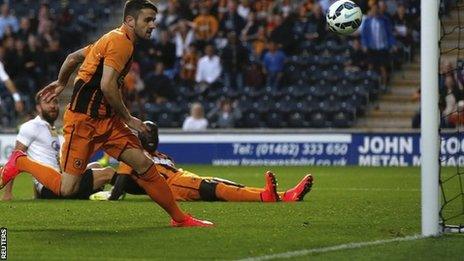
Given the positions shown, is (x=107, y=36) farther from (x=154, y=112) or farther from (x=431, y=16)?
(x=154, y=112)

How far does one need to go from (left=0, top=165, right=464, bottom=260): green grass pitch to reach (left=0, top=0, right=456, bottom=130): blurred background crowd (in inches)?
399

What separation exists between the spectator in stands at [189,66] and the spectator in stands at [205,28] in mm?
249

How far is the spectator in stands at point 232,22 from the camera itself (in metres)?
27.4

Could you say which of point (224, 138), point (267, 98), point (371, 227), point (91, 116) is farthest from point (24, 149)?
point (267, 98)

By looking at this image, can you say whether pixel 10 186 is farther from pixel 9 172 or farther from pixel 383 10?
pixel 383 10

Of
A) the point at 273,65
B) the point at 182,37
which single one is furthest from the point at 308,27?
the point at 182,37

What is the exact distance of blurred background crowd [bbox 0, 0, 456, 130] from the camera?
84.0 ft

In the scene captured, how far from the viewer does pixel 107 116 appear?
10156 mm

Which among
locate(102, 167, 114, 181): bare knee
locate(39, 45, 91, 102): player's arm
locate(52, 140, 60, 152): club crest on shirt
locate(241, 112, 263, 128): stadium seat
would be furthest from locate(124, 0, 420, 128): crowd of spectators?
locate(39, 45, 91, 102): player's arm

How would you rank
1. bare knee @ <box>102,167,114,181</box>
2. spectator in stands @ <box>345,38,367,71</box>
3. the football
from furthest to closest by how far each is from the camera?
spectator in stands @ <box>345,38,367,71</box>, bare knee @ <box>102,167,114,181</box>, the football

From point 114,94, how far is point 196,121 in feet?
50.3

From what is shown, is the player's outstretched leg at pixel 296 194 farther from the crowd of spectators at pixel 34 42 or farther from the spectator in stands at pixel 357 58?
the crowd of spectators at pixel 34 42

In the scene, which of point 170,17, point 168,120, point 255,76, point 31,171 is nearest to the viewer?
point 31,171

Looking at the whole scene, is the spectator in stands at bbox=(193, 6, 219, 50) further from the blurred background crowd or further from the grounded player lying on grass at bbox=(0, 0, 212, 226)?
the grounded player lying on grass at bbox=(0, 0, 212, 226)
